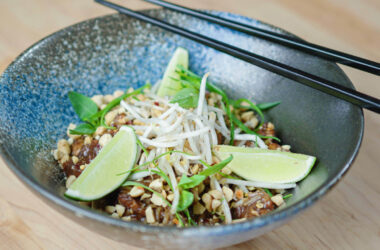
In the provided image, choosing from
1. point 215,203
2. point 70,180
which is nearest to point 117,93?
point 70,180

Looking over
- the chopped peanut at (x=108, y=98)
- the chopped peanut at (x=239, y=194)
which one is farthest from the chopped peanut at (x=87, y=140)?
the chopped peanut at (x=239, y=194)

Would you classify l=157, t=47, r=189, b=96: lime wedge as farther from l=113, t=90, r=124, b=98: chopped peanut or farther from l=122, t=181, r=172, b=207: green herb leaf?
l=122, t=181, r=172, b=207: green herb leaf

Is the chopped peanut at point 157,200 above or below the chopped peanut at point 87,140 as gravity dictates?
below

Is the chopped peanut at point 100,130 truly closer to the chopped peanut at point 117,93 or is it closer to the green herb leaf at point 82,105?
the green herb leaf at point 82,105

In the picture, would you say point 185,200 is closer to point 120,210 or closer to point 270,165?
point 120,210

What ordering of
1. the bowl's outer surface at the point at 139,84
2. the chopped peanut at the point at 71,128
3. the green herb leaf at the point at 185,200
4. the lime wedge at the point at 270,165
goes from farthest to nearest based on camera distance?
the chopped peanut at the point at 71,128, the lime wedge at the point at 270,165, the green herb leaf at the point at 185,200, the bowl's outer surface at the point at 139,84
